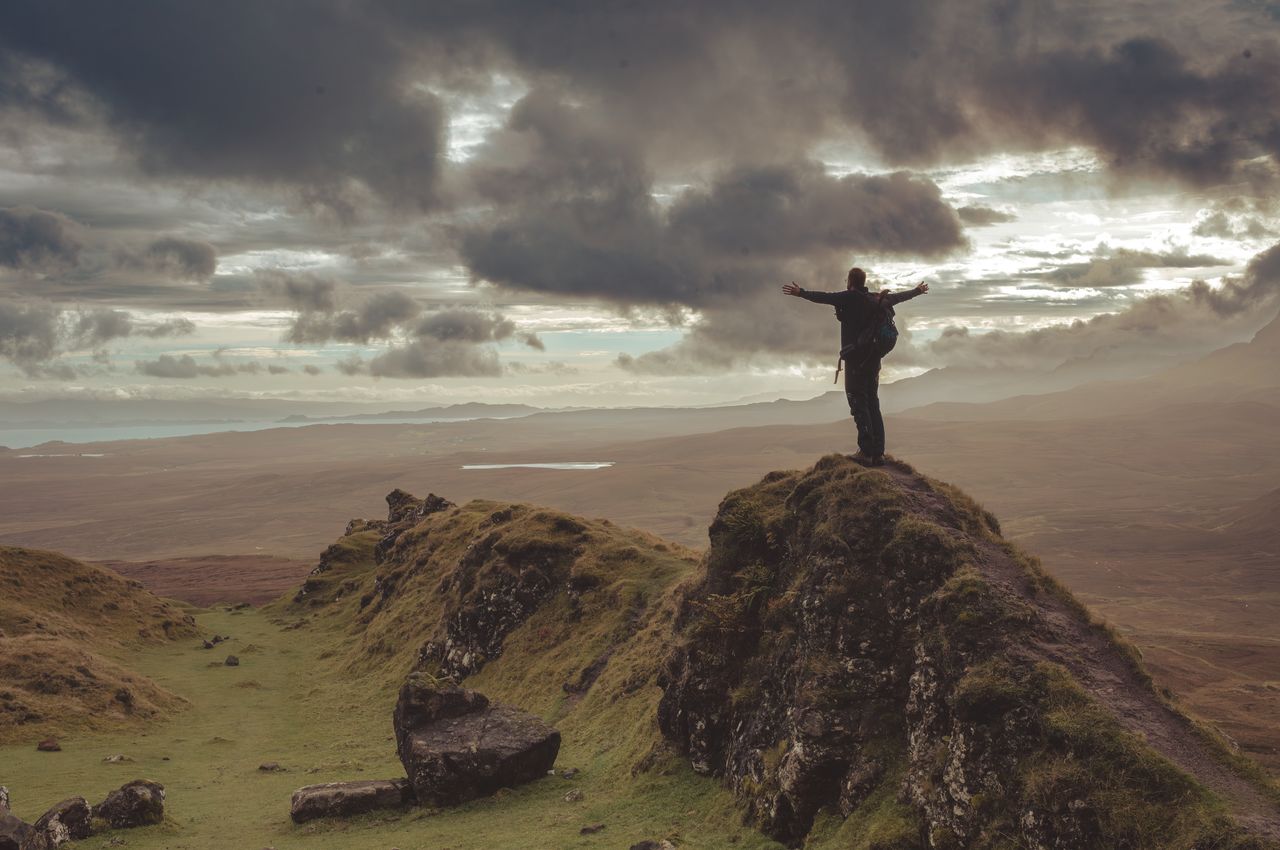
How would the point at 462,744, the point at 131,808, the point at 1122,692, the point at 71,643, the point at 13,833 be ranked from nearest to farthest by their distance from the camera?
the point at 1122,692, the point at 13,833, the point at 131,808, the point at 462,744, the point at 71,643

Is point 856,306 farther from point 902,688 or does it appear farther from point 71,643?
point 71,643

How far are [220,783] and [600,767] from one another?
16.6 meters

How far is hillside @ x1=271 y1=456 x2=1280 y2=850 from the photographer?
1360 cm

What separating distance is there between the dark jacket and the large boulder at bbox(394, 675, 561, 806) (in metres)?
17.1

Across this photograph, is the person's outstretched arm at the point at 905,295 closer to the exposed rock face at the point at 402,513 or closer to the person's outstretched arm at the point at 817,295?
the person's outstretched arm at the point at 817,295

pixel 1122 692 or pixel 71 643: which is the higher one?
pixel 1122 692

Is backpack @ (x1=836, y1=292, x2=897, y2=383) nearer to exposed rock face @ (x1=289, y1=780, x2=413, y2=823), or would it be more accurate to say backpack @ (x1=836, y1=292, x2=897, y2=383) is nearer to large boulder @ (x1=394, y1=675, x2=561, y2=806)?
large boulder @ (x1=394, y1=675, x2=561, y2=806)

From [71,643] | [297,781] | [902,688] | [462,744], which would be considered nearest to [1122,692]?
[902,688]

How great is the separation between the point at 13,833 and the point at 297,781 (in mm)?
11454

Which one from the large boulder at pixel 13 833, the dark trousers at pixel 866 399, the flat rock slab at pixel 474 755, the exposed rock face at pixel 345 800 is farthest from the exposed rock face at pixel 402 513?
the dark trousers at pixel 866 399

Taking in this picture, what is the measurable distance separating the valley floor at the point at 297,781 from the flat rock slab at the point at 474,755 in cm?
56

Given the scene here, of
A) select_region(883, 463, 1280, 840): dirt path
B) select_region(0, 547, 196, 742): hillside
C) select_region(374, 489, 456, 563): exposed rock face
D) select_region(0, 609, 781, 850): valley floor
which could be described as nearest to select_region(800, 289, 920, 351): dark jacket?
select_region(883, 463, 1280, 840): dirt path

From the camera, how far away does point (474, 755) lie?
26.3 metres

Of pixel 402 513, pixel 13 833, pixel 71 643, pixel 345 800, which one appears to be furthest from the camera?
pixel 402 513
